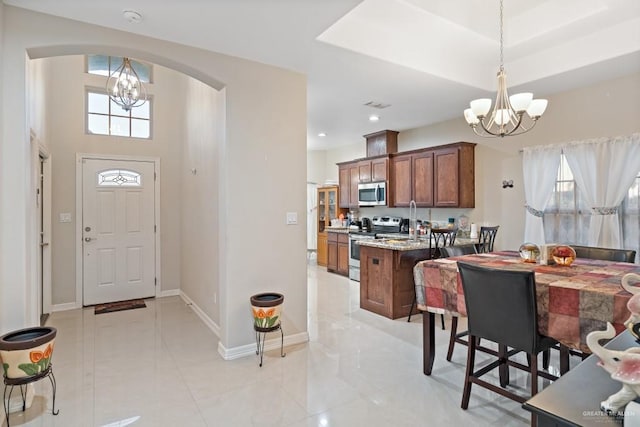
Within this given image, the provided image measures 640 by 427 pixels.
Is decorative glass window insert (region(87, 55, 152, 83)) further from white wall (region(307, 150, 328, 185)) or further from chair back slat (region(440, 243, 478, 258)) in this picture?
chair back slat (region(440, 243, 478, 258))

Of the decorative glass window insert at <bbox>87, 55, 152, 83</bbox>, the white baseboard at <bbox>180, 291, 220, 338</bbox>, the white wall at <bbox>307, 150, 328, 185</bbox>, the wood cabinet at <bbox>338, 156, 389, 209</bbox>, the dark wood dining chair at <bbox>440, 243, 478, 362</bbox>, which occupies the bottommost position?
the white baseboard at <bbox>180, 291, 220, 338</bbox>

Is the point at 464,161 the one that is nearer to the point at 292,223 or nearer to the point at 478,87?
the point at 478,87

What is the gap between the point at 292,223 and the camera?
3436 millimetres

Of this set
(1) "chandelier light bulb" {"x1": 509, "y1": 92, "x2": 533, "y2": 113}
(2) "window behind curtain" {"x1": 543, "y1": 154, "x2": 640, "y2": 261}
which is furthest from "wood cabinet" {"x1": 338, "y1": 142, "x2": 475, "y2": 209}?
(1) "chandelier light bulb" {"x1": 509, "y1": 92, "x2": 533, "y2": 113}

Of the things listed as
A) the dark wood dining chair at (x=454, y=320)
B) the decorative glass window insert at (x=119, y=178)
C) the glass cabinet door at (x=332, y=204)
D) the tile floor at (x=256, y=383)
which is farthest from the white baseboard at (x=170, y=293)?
the dark wood dining chair at (x=454, y=320)

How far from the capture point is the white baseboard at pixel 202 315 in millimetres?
3731

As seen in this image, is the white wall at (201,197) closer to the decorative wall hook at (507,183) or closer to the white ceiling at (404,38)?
the white ceiling at (404,38)

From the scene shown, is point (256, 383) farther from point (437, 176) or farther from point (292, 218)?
point (437, 176)

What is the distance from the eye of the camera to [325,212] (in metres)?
8.22

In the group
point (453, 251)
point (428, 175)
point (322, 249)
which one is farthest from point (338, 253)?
point (453, 251)

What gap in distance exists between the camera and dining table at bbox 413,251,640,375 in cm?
179

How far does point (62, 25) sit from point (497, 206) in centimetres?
516

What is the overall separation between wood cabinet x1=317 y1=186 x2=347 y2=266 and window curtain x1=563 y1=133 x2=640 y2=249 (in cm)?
468

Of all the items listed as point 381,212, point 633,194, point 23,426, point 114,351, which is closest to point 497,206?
point 633,194
